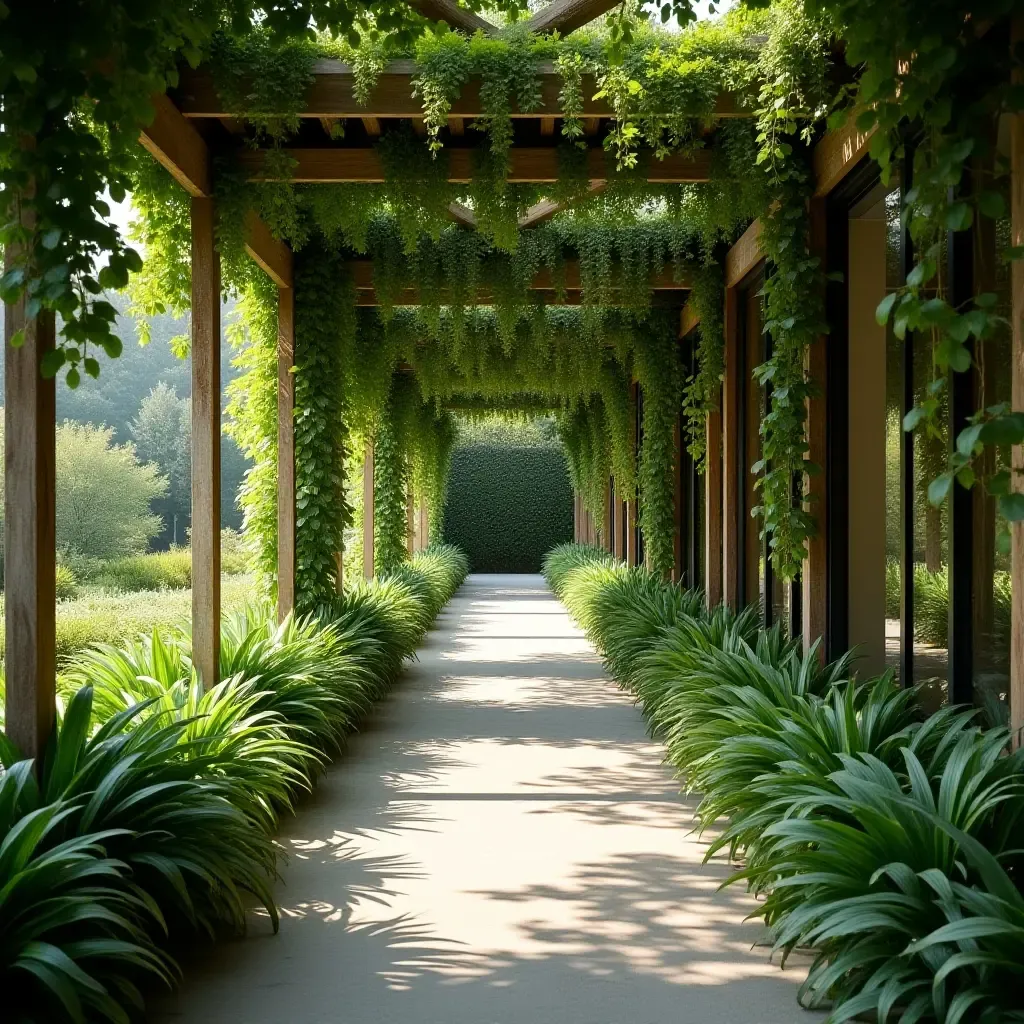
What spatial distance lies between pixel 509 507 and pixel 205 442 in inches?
835

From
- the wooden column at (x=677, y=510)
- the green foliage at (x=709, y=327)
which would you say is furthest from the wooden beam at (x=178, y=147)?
the wooden column at (x=677, y=510)

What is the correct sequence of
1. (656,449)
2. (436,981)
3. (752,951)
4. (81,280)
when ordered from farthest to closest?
(656,449) → (752,951) → (436,981) → (81,280)

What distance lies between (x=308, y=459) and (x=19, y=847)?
5.33 meters

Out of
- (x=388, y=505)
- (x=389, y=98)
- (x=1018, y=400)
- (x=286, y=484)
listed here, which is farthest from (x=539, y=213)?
(x=388, y=505)

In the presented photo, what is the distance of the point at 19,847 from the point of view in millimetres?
2736

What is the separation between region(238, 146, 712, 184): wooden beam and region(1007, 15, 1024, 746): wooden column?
8.96 feet

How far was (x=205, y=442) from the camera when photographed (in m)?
5.63

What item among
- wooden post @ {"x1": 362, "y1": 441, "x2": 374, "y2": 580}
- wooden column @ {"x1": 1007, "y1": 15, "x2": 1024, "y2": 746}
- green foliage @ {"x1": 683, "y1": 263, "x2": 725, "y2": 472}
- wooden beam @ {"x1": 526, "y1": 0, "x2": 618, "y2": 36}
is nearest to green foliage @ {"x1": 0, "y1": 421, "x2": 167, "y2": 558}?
wooden post @ {"x1": 362, "y1": 441, "x2": 374, "y2": 580}

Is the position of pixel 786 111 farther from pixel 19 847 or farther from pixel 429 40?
pixel 19 847

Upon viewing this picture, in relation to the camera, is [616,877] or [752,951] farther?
[616,877]

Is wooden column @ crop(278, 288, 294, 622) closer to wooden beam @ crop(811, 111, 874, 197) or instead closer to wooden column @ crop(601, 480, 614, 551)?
wooden beam @ crop(811, 111, 874, 197)

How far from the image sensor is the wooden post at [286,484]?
7.77 metres

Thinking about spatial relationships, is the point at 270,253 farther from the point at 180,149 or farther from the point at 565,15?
the point at 565,15

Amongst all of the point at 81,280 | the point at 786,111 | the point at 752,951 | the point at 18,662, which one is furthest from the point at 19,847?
the point at 786,111
